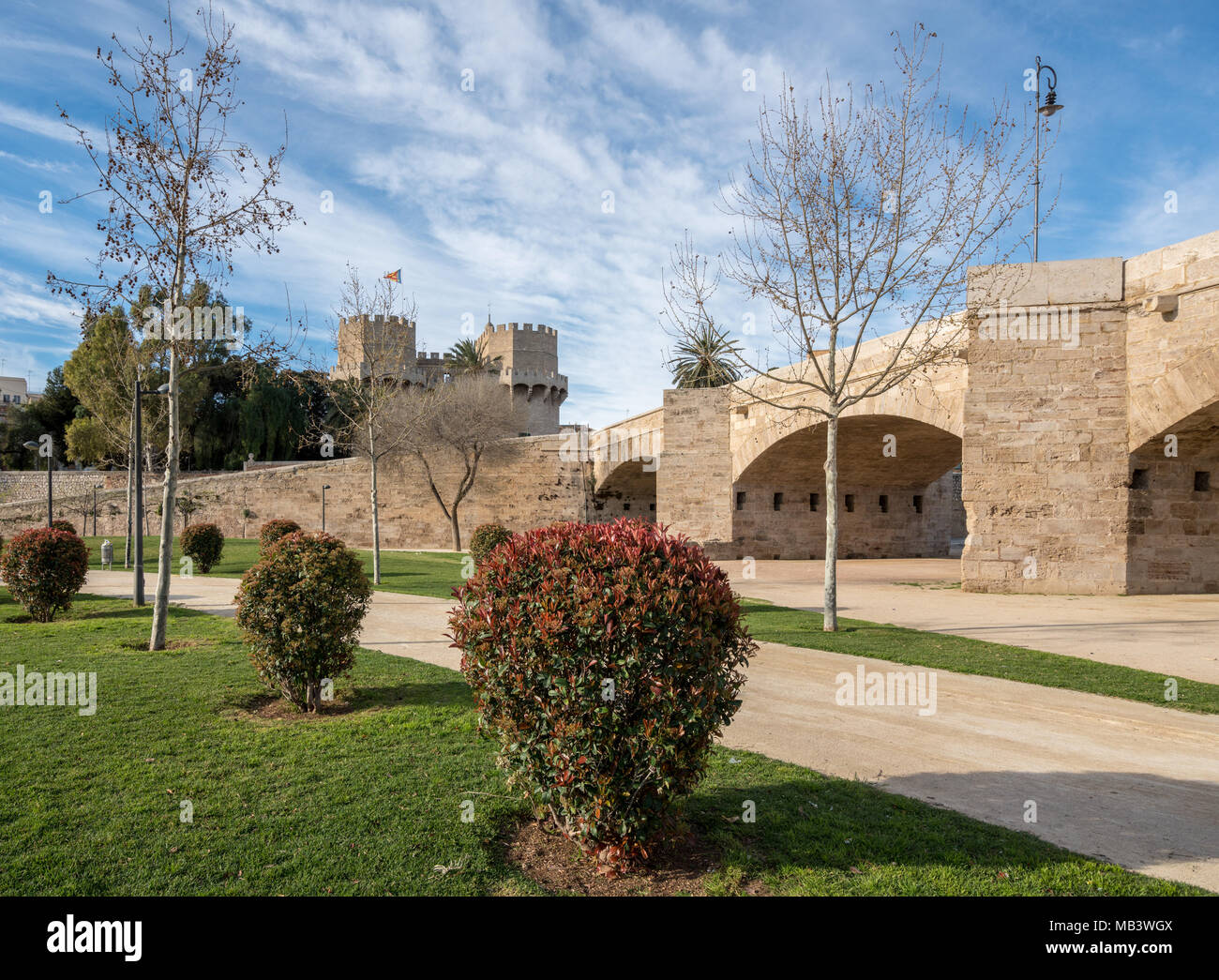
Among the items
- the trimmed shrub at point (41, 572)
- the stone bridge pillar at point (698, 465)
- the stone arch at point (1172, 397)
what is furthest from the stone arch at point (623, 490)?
the trimmed shrub at point (41, 572)

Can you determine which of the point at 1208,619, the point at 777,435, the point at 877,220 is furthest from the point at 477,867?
the point at 777,435

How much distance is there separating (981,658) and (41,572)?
1353 cm

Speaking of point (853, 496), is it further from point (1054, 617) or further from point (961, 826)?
point (961, 826)

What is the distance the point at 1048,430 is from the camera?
1418 centimetres

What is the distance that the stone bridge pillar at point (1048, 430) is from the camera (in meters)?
13.7

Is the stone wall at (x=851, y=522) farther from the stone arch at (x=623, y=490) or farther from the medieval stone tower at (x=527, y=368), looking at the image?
the medieval stone tower at (x=527, y=368)

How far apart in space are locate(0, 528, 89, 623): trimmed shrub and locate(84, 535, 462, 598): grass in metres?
3.32

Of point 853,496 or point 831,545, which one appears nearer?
point 831,545

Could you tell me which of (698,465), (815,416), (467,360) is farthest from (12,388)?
(815,416)

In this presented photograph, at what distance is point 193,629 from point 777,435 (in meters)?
16.9

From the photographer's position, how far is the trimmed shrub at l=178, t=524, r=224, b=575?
755 inches

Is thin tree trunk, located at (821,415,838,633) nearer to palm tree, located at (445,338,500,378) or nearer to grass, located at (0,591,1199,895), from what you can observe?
grass, located at (0,591,1199,895)

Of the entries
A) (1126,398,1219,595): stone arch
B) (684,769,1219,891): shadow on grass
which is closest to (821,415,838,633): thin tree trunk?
(684,769,1219,891): shadow on grass
